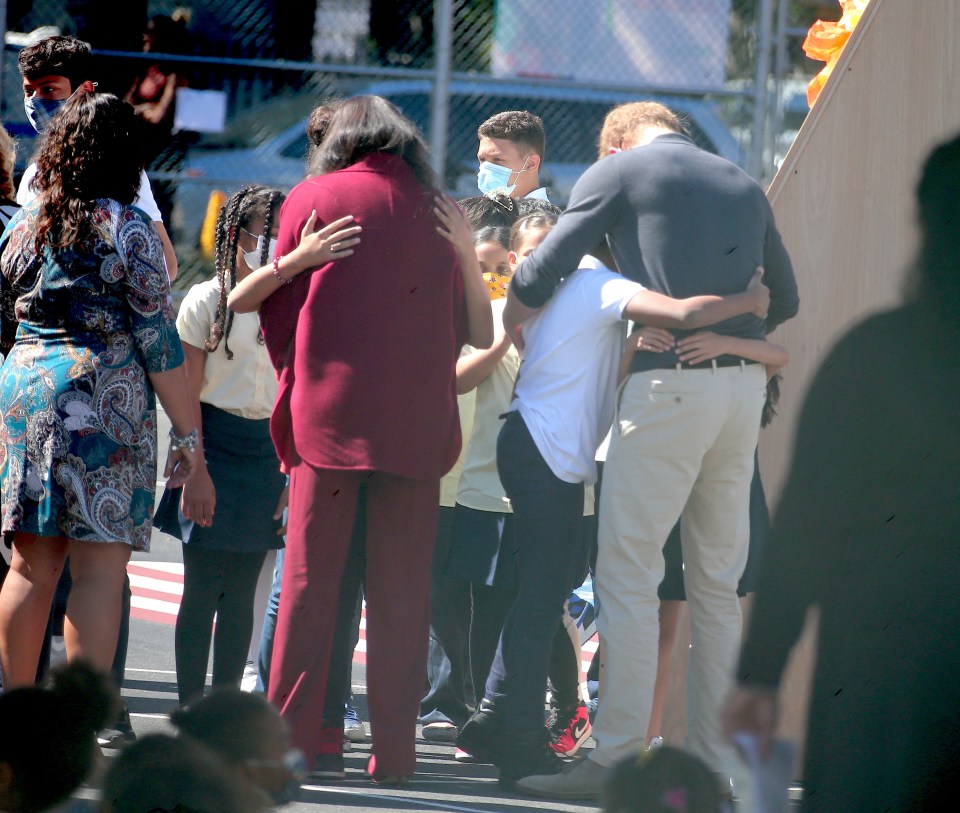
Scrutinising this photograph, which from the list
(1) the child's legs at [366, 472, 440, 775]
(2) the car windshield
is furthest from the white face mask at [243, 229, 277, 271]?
(2) the car windshield

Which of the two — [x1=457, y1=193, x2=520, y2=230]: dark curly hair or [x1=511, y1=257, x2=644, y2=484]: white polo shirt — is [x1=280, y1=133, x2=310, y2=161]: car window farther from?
[x1=511, y1=257, x2=644, y2=484]: white polo shirt

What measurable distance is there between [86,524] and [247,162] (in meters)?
6.91

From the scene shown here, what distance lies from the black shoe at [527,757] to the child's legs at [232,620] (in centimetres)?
89

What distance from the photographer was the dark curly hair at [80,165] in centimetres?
344

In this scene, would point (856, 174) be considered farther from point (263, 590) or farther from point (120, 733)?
point (120, 733)

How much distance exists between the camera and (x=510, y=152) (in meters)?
5.08

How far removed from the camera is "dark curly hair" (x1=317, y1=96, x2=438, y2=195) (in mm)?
3594

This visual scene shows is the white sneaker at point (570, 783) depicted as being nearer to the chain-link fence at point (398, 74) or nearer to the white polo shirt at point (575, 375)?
the white polo shirt at point (575, 375)

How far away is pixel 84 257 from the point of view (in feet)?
11.2

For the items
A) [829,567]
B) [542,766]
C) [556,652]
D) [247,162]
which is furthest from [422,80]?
[829,567]

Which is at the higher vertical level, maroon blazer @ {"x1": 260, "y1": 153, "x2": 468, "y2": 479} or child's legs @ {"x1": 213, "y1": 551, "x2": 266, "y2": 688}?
maroon blazer @ {"x1": 260, "y1": 153, "x2": 468, "y2": 479}

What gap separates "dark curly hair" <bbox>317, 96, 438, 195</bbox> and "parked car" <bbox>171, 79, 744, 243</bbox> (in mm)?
5963

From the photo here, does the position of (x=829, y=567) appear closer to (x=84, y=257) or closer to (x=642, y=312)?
(x=642, y=312)

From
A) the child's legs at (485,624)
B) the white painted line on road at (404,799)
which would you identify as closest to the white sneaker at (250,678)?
the child's legs at (485,624)
